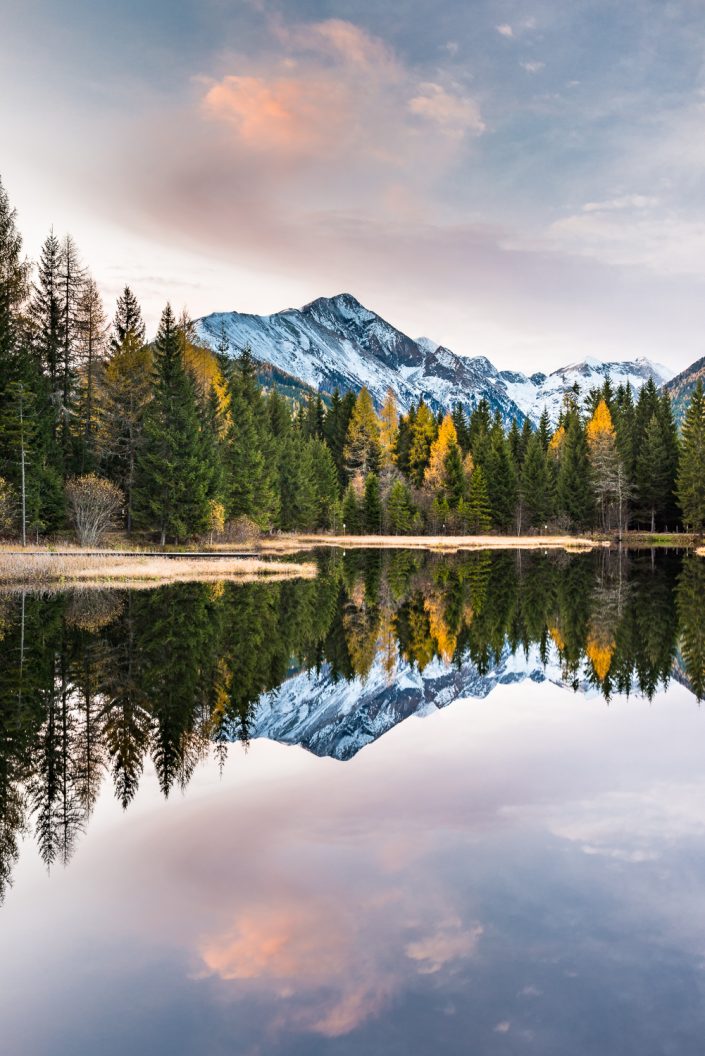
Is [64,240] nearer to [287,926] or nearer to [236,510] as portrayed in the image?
[236,510]

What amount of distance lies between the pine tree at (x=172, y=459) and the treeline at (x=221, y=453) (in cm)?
12

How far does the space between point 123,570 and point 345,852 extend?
28.5 meters

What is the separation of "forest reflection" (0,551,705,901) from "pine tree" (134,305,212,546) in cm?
1397

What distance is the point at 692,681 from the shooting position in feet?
55.4

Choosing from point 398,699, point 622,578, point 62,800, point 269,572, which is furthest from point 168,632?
point 622,578

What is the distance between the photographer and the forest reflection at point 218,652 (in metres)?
10.2

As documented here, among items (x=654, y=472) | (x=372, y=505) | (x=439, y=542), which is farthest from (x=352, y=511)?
(x=654, y=472)

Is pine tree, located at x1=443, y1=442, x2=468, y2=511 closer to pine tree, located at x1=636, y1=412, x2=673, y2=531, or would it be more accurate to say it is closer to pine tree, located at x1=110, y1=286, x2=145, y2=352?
pine tree, located at x1=636, y1=412, x2=673, y2=531

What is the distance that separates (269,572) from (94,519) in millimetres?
12551

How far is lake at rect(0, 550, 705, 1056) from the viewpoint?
16.8ft

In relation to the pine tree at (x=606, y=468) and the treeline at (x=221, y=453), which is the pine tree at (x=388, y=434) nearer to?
the treeline at (x=221, y=453)

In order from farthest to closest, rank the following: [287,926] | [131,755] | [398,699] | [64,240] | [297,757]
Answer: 1. [64,240]
2. [398,699]
3. [297,757]
4. [131,755]
5. [287,926]

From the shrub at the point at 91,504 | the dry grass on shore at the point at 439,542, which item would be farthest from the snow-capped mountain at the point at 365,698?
the dry grass on shore at the point at 439,542

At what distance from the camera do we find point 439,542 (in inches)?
3145
